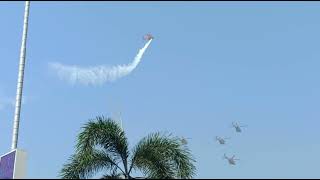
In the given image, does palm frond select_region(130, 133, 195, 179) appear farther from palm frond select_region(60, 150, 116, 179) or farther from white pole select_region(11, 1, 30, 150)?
white pole select_region(11, 1, 30, 150)

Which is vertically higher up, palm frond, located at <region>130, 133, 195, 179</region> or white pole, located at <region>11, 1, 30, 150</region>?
white pole, located at <region>11, 1, 30, 150</region>

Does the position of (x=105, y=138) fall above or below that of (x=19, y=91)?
below

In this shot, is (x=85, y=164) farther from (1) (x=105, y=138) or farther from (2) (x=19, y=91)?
(2) (x=19, y=91)

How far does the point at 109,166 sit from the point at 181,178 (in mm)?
3120

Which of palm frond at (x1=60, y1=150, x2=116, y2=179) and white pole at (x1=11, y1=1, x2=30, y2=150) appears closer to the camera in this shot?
palm frond at (x1=60, y1=150, x2=116, y2=179)

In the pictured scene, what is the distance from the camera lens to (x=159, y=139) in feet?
95.3

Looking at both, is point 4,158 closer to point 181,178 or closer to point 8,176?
point 8,176

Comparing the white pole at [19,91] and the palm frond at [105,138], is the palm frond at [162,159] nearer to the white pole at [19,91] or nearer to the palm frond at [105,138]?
the palm frond at [105,138]

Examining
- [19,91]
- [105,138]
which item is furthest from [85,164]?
[19,91]

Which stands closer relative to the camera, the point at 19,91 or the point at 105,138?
the point at 105,138

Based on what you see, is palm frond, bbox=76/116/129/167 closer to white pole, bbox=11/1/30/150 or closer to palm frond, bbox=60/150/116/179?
palm frond, bbox=60/150/116/179

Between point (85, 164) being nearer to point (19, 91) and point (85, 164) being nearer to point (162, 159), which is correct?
point (162, 159)

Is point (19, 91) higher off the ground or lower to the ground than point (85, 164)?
higher

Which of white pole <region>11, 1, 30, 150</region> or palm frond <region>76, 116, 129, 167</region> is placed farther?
white pole <region>11, 1, 30, 150</region>
